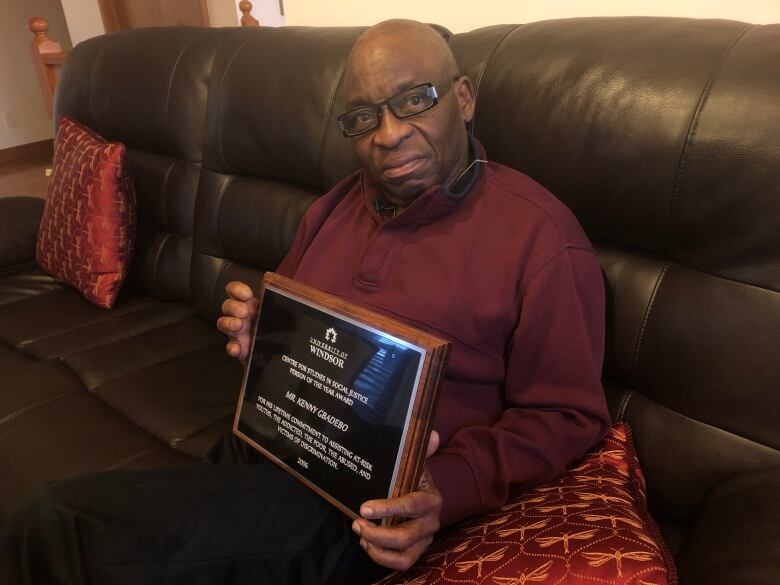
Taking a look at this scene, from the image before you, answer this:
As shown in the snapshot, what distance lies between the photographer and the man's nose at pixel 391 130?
91cm

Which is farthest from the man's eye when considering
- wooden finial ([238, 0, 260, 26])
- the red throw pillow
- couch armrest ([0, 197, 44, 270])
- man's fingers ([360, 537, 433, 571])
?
wooden finial ([238, 0, 260, 26])

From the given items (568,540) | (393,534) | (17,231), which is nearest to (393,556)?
(393,534)

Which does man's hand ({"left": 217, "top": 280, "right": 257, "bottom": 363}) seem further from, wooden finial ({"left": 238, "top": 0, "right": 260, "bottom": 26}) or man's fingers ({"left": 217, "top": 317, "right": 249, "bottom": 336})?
wooden finial ({"left": 238, "top": 0, "right": 260, "bottom": 26})

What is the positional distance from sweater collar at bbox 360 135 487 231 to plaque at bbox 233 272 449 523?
20 centimetres

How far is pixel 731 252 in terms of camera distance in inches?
32.8

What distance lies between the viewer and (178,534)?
2.50 feet

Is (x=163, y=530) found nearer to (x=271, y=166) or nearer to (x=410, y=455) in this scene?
(x=410, y=455)

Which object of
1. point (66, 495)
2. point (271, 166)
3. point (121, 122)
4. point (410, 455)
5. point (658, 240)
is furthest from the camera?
point (121, 122)

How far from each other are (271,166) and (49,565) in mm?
971

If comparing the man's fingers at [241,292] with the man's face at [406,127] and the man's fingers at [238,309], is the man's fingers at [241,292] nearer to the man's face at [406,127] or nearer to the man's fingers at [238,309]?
the man's fingers at [238,309]

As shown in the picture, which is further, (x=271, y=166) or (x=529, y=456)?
(x=271, y=166)

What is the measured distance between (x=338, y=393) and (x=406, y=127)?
1.37ft

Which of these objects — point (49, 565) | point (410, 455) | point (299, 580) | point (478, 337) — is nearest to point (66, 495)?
point (49, 565)

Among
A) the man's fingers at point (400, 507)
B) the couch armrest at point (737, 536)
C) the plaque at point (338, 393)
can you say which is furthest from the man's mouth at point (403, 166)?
the couch armrest at point (737, 536)
